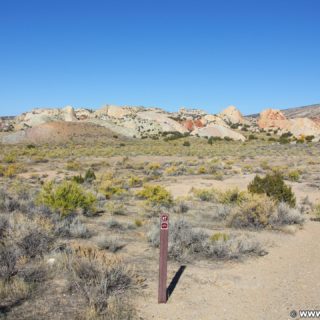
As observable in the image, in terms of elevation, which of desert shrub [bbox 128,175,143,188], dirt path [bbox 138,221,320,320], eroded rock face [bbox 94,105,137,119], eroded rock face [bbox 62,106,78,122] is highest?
eroded rock face [bbox 94,105,137,119]

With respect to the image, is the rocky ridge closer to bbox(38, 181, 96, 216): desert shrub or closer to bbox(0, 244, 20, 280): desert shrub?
bbox(38, 181, 96, 216): desert shrub

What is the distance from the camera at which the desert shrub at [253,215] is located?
37.5ft

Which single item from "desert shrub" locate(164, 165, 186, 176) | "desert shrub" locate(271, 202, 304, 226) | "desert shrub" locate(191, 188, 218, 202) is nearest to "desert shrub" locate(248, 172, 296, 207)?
"desert shrub" locate(271, 202, 304, 226)

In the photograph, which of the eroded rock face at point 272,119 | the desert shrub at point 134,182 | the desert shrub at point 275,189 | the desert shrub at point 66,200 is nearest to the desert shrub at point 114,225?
the desert shrub at point 66,200

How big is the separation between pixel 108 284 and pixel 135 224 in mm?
4996

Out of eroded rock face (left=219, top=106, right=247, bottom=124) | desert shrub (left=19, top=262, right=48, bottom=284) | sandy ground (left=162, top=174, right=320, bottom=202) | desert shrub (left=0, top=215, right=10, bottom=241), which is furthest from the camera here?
eroded rock face (left=219, top=106, right=247, bottom=124)

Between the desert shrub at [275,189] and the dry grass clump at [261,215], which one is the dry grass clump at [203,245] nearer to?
the dry grass clump at [261,215]

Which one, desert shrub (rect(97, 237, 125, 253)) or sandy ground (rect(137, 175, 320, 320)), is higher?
desert shrub (rect(97, 237, 125, 253))

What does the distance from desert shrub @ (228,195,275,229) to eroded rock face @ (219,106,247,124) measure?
88.8 metres

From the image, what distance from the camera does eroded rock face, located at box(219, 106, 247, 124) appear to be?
327ft

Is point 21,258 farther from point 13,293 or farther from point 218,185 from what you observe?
point 218,185

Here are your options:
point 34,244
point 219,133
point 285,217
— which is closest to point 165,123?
point 219,133

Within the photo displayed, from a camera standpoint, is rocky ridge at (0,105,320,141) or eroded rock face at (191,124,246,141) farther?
rocky ridge at (0,105,320,141)

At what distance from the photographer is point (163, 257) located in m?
6.18
